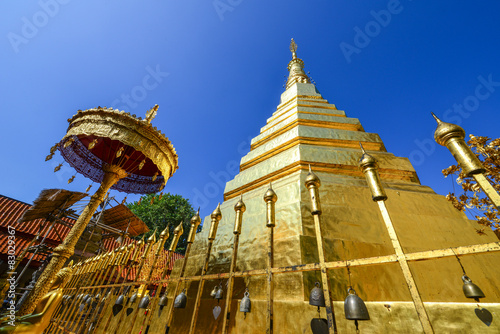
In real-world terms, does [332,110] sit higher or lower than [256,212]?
higher

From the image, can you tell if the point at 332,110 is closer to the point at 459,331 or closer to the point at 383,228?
the point at 383,228

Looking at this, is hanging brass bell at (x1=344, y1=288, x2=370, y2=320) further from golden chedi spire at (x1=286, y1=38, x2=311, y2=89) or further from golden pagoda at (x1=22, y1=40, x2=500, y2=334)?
golden chedi spire at (x1=286, y1=38, x2=311, y2=89)

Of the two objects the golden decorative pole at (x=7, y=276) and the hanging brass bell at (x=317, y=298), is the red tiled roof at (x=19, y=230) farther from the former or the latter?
the hanging brass bell at (x=317, y=298)

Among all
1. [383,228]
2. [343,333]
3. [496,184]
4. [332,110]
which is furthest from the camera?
[332,110]

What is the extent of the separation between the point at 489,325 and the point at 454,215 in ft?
6.75

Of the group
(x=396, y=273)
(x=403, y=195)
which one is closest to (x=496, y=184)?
(x=403, y=195)

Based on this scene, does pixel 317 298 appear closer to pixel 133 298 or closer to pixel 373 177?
pixel 373 177

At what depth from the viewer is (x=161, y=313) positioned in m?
2.74

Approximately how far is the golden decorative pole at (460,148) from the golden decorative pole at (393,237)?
36 cm

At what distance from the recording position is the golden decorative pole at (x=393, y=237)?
982 mm

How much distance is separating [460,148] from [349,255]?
5.21 ft

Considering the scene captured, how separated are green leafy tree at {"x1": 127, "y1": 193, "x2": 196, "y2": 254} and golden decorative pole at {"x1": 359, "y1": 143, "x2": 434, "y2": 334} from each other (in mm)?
23999

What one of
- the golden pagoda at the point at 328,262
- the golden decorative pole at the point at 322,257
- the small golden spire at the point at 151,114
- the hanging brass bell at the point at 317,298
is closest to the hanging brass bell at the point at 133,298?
the golden pagoda at the point at 328,262

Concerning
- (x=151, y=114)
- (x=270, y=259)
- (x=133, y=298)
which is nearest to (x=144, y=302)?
(x=133, y=298)
